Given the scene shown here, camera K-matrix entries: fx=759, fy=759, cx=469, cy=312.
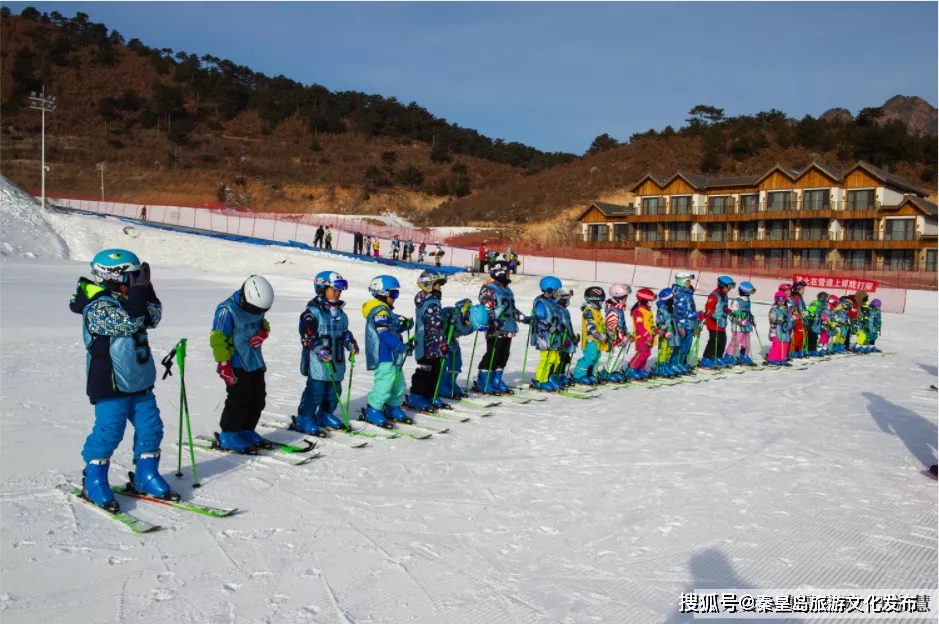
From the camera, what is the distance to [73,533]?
5.12 m

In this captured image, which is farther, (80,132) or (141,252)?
(80,132)

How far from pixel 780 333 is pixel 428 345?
1040 centimetres

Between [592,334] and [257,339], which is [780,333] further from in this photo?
[257,339]

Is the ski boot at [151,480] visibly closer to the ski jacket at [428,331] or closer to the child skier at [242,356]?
the child skier at [242,356]

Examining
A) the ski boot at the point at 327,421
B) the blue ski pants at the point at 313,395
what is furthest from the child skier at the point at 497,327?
the blue ski pants at the point at 313,395

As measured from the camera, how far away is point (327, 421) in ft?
28.0

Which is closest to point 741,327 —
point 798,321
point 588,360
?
point 798,321

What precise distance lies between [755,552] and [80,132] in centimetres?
10845

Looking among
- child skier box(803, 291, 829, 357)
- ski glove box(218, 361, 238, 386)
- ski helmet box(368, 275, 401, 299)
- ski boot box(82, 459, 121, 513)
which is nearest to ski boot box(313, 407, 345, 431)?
ski helmet box(368, 275, 401, 299)

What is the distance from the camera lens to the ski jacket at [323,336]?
8016mm

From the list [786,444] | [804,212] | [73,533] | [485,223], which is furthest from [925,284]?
[485,223]

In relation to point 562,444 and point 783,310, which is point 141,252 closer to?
point 783,310

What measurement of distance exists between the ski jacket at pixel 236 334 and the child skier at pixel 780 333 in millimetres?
13010

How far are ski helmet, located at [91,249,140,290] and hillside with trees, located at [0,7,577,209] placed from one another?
78.1 m
